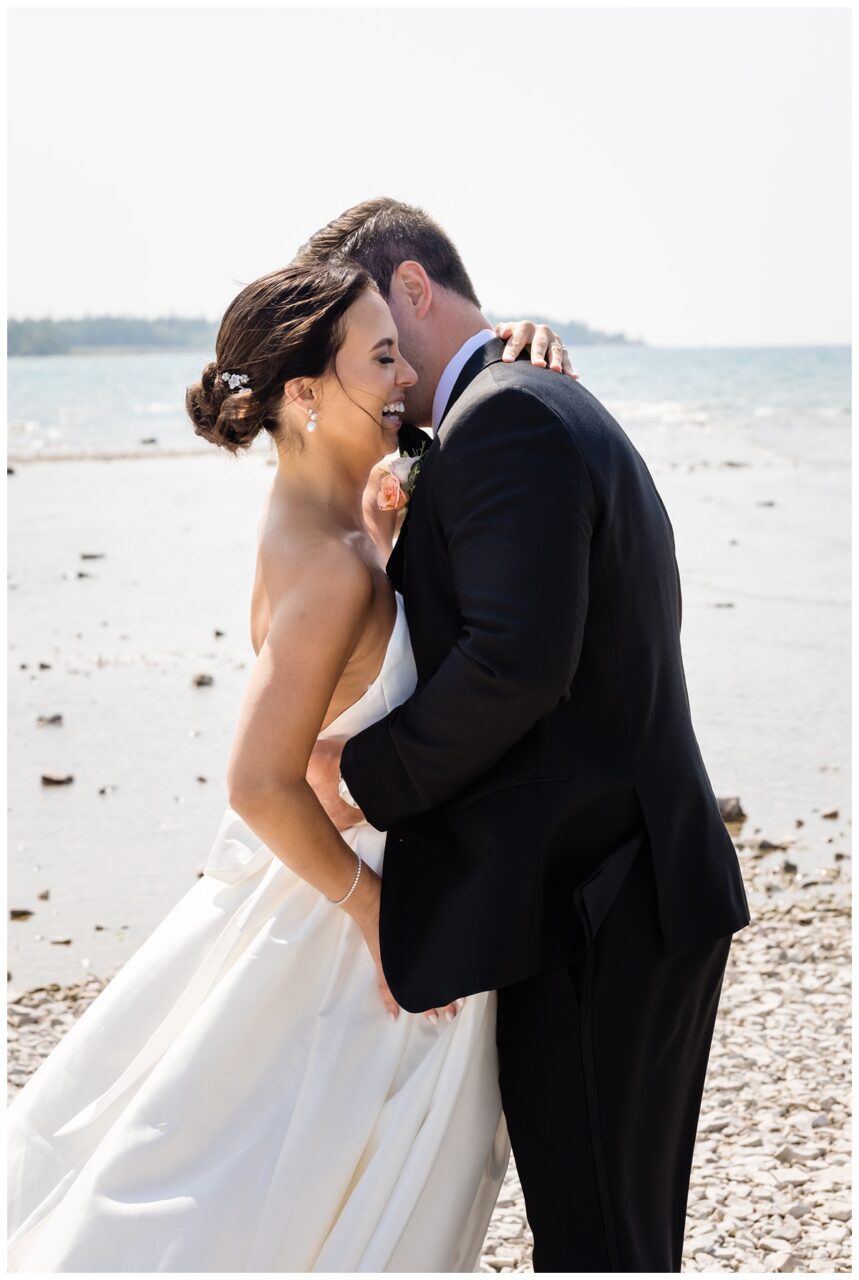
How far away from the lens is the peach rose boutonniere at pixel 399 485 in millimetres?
3059

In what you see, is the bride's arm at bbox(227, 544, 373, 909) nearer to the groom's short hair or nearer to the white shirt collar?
the white shirt collar

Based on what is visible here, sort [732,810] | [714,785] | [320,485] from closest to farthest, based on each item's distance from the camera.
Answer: [320,485] → [732,810] → [714,785]

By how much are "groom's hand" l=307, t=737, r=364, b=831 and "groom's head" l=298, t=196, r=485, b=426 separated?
85cm

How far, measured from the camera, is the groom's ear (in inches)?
128

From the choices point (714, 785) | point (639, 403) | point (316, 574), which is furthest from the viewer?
point (639, 403)

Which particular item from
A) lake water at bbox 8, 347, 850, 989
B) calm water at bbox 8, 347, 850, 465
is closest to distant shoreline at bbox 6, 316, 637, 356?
calm water at bbox 8, 347, 850, 465

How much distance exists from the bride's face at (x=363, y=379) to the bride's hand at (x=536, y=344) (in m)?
0.24

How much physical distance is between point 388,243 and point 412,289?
0.14m

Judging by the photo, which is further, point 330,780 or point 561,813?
point 330,780

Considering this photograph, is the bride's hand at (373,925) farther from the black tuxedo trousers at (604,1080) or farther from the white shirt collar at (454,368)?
the white shirt collar at (454,368)

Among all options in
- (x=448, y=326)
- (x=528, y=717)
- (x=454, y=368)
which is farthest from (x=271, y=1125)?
(x=448, y=326)

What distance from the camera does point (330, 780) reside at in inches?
119

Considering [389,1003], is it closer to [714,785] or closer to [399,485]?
[399,485]

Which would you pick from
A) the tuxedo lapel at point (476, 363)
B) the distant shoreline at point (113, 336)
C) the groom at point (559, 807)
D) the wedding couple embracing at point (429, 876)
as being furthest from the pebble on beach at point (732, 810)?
the distant shoreline at point (113, 336)
